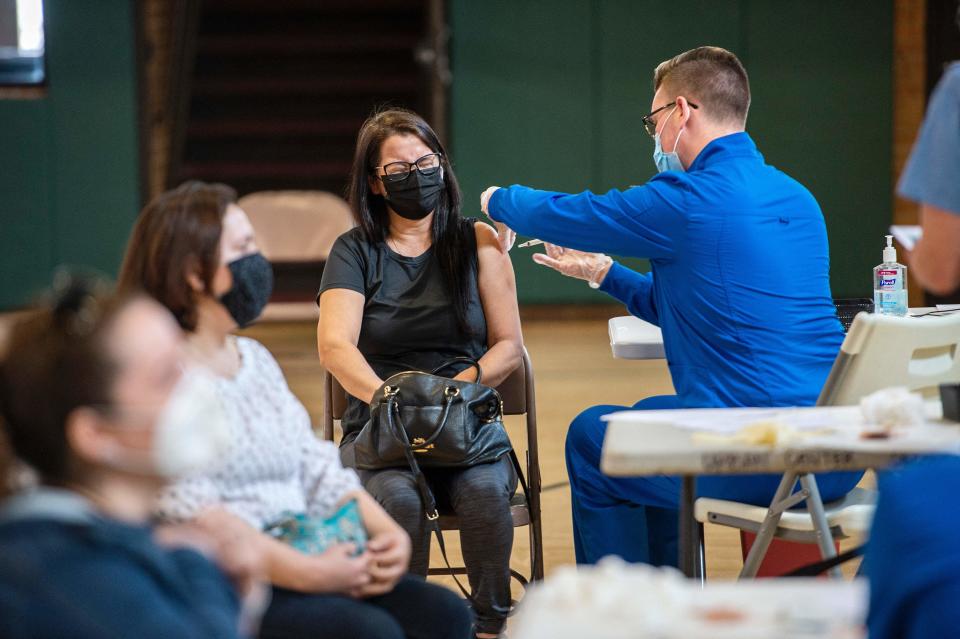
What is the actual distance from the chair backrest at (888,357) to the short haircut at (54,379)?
1372mm

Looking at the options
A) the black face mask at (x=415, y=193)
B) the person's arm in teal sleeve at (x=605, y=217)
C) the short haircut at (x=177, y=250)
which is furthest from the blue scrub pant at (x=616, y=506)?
the short haircut at (x=177, y=250)

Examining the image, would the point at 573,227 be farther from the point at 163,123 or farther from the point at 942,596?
the point at 163,123

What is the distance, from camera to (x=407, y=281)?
3049 mm

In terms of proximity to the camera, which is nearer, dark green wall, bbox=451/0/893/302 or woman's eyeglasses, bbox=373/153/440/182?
woman's eyeglasses, bbox=373/153/440/182

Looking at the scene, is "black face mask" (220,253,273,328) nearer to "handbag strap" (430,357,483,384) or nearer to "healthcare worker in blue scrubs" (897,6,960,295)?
"handbag strap" (430,357,483,384)

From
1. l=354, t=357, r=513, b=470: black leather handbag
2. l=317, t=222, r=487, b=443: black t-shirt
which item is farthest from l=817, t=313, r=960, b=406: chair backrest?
l=317, t=222, r=487, b=443: black t-shirt

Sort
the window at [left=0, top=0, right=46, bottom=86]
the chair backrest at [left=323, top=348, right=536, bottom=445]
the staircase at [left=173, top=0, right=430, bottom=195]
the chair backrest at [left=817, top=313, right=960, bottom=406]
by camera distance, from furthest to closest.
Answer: the window at [left=0, top=0, right=46, bottom=86] → the staircase at [left=173, top=0, right=430, bottom=195] → the chair backrest at [left=323, top=348, right=536, bottom=445] → the chair backrest at [left=817, top=313, right=960, bottom=406]

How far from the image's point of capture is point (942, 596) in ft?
4.32

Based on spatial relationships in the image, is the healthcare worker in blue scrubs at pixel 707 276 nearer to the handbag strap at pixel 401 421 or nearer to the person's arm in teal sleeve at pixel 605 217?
the person's arm in teal sleeve at pixel 605 217

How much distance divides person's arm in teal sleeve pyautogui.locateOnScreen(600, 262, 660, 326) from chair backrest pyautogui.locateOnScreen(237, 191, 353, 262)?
3.32 metres

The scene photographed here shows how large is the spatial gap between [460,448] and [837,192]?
6430 mm

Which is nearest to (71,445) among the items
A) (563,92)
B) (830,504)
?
(830,504)

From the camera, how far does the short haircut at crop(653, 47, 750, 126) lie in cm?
303

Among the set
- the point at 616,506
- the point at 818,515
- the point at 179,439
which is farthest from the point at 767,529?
the point at 179,439
